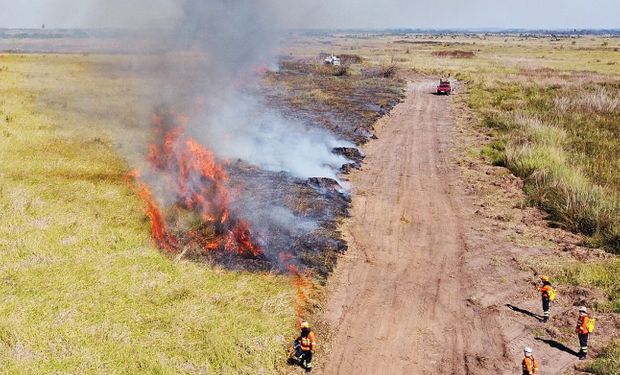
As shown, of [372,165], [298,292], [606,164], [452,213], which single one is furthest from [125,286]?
[606,164]

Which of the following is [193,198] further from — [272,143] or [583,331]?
[583,331]

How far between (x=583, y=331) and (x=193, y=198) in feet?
49.4

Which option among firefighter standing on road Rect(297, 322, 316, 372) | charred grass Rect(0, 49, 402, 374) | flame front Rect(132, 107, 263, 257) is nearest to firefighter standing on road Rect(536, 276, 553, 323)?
charred grass Rect(0, 49, 402, 374)

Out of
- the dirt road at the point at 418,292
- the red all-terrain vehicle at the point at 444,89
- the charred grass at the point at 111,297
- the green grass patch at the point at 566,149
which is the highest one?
the red all-terrain vehicle at the point at 444,89

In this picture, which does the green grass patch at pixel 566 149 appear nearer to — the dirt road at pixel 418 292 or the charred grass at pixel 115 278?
the dirt road at pixel 418 292

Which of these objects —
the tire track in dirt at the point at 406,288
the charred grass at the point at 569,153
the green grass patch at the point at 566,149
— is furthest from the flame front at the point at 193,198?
the green grass patch at the point at 566,149

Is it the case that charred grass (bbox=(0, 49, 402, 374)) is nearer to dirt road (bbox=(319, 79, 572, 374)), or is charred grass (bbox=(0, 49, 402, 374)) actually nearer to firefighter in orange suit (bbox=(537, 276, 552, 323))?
dirt road (bbox=(319, 79, 572, 374))

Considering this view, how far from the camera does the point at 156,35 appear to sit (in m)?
26.3

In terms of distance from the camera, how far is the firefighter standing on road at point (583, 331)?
443 inches

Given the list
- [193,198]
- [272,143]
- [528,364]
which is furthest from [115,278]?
[272,143]

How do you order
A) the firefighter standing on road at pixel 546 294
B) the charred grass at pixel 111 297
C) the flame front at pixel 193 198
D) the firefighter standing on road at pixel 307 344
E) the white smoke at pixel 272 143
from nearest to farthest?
the firefighter standing on road at pixel 307 344 → the charred grass at pixel 111 297 → the firefighter standing on road at pixel 546 294 → the flame front at pixel 193 198 → the white smoke at pixel 272 143

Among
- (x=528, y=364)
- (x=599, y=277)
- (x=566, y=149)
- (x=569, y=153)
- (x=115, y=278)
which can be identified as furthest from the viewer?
(x=566, y=149)

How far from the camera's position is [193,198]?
65.4 ft

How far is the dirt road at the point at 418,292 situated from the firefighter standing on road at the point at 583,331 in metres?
0.40
